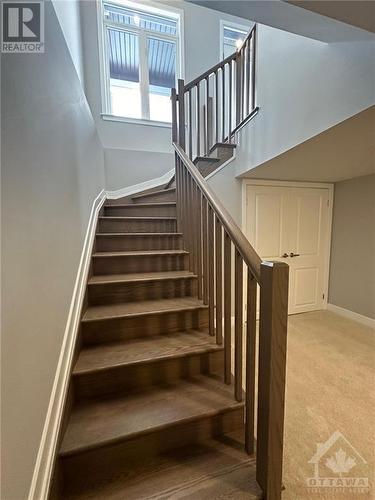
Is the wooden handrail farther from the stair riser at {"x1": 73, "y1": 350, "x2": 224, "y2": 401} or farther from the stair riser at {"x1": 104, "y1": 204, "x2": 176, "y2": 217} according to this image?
the stair riser at {"x1": 104, "y1": 204, "x2": 176, "y2": 217}

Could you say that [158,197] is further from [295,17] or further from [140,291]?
[295,17]

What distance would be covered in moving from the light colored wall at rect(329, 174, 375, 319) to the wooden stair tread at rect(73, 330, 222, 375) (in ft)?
8.69

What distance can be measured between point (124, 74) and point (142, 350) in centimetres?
421

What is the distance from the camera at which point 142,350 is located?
1.40 metres

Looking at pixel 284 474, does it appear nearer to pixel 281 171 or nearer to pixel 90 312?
pixel 90 312

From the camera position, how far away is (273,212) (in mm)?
3182

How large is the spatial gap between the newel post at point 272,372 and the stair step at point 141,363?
51 centimetres

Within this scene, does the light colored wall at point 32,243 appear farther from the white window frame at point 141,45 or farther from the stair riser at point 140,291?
the white window frame at point 141,45

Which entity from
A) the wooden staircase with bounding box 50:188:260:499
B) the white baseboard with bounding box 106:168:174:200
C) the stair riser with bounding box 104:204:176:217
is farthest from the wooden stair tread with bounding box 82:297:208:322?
the white baseboard with bounding box 106:168:174:200

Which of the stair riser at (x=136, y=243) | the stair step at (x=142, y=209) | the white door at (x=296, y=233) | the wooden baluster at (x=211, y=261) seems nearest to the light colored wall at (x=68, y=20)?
the stair step at (x=142, y=209)

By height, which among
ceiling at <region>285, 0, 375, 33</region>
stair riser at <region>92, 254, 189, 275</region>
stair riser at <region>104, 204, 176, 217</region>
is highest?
ceiling at <region>285, 0, 375, 33</region>

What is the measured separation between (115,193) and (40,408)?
3015 mm

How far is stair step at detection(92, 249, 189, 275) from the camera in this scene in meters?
1.93

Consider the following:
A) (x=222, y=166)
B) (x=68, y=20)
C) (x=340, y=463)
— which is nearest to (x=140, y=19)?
(x=68, y=20)
